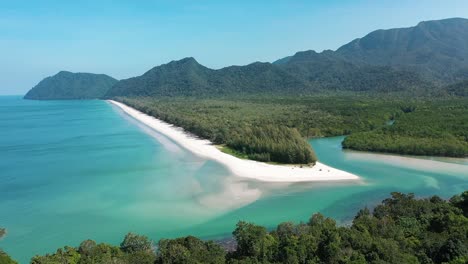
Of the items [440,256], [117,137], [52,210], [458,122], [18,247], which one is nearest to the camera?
[440,256]

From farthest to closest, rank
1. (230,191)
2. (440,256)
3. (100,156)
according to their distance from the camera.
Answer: (100,156), (230,191), (440,256)

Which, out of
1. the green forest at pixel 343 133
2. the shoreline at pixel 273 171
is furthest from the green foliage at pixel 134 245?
the green forest at pixel 343 133

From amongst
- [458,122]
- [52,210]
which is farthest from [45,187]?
[458,122]

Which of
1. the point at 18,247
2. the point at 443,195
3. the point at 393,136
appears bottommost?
the point at 18,247

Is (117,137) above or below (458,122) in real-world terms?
below

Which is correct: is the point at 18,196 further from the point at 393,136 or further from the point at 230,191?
the point at 393,136

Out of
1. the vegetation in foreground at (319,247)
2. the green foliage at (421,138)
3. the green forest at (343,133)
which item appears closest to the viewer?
the vegetation in foreground at (319,247)

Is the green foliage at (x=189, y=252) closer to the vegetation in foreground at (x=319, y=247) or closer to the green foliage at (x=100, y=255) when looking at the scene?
the vegetation in foreground at (x=319, y=247)
